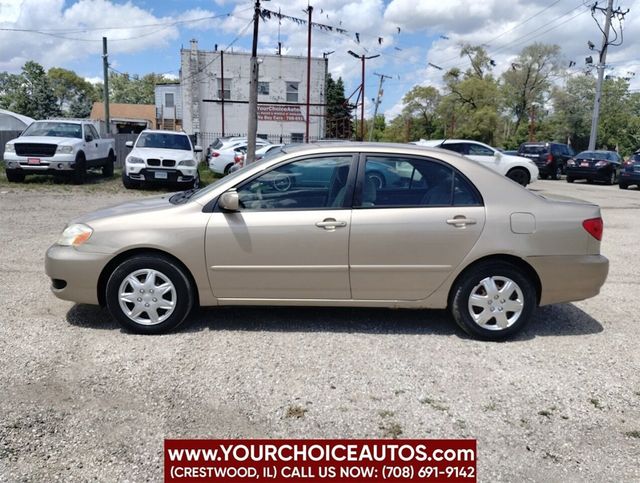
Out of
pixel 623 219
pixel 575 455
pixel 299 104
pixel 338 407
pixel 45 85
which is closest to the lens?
pixel 575 455

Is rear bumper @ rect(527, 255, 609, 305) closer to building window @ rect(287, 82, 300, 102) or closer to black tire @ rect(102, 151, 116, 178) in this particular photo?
black tire @ rect(102, 151, 116, 178)

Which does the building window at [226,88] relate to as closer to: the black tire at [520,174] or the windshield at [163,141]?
the windshield at [163,141]

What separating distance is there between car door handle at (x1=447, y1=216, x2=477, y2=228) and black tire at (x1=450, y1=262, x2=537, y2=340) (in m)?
0.36

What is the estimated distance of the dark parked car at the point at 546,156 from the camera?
24.1m

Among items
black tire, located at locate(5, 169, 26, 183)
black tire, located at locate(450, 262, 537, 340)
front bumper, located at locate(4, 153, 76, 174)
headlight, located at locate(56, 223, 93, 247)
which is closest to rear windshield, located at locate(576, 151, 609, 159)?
front bumper, located at locate(4, 153, 76, 174)

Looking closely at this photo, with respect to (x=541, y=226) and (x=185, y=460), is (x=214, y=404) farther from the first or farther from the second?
(x=541, y=226)

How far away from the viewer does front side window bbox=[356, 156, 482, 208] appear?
14.4 feet

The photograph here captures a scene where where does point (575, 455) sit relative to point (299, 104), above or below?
below

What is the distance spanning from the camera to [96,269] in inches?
170

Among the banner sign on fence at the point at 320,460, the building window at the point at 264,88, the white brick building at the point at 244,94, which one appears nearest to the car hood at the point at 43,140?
the banner sign on fence at the point at 320,460

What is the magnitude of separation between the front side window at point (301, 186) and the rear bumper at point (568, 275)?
5.53 ft

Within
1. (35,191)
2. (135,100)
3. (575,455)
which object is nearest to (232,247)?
(575,455)

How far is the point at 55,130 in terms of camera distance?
15359 mm

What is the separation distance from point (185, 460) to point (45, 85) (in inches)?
2903
